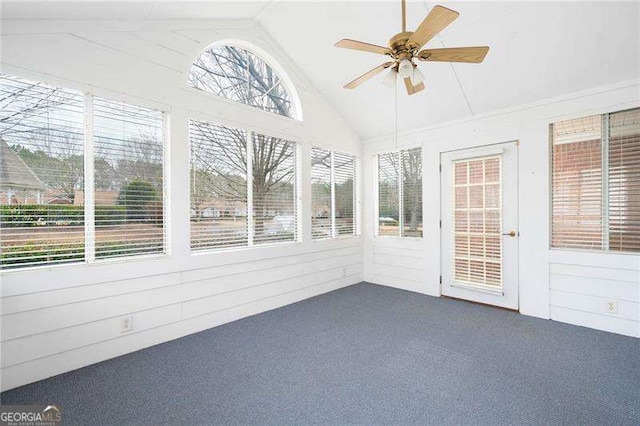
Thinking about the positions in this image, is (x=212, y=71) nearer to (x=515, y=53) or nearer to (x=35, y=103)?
(x=35, y=103)

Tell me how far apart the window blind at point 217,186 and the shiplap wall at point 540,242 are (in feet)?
8.04

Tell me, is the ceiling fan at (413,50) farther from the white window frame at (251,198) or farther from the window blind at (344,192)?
the window blind at (344,192)

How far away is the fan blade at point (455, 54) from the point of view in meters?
2.05

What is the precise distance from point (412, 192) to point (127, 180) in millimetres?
3814

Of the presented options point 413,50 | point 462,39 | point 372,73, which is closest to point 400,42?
point 413,50

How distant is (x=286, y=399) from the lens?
6.77ft

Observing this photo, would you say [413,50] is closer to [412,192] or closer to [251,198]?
[251,198]

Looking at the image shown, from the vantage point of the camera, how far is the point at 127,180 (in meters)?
2.75

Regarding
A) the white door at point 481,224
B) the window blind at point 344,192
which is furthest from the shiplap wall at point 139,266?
the white door at point 481,224

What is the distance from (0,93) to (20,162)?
491 millimetres

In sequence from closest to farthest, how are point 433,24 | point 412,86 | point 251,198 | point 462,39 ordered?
point 433,24, point 412,86, point 462,39, point 251,198

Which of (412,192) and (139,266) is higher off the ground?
(412,192)

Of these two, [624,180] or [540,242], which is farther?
[540,242]

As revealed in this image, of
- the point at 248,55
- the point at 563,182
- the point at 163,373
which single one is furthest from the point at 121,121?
the point at 563,182
